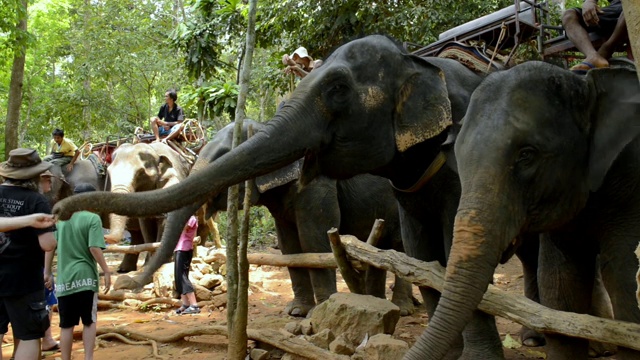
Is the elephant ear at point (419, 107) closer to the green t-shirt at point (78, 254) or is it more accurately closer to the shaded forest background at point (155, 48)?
the green t-shirt at point (78, 254)

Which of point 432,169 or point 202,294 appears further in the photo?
point 202,294

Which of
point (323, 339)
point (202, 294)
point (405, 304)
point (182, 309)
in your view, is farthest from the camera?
point (202, 294)

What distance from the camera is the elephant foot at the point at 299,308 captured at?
783 centimetres

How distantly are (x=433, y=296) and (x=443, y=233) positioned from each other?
1.66 ft

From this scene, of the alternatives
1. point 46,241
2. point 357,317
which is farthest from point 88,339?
point 357,317

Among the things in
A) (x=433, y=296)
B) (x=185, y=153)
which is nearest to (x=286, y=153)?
(x=433, y=296)

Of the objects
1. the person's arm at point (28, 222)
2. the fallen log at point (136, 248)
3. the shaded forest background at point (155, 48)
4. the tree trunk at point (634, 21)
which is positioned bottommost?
the fallen log at point (136, 248)

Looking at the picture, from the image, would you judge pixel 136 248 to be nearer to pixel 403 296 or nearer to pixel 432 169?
pixel 403 296

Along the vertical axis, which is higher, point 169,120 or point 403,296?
point 169,120

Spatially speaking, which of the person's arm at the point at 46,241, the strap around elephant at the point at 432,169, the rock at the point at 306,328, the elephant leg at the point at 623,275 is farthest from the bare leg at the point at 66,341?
the elephant leg at the point at 623,275

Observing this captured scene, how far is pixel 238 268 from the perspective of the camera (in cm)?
539

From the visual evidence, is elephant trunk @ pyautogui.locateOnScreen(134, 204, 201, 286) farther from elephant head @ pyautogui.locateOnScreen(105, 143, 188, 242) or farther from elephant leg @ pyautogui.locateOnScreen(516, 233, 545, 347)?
elephant head @ pyautogui.locateOnScreen(105, 143, 188, 242)

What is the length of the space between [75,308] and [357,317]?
2.60m

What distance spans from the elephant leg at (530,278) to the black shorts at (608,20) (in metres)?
1.80
